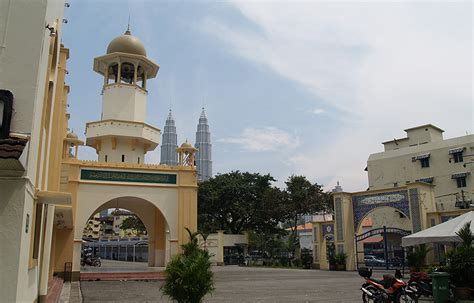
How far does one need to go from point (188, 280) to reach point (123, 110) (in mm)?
16308

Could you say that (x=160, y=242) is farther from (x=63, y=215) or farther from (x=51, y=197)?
(x=51, y=197)

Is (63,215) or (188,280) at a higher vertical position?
(63,215)

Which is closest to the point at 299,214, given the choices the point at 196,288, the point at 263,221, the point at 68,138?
the point at 263,221

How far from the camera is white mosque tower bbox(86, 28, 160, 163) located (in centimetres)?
2156

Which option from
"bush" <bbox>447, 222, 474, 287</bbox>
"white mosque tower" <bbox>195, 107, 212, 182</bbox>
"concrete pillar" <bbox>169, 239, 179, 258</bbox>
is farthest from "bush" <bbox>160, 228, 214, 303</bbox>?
"white mosque tower" <bbox>195, 107, 212, 182</bbox>

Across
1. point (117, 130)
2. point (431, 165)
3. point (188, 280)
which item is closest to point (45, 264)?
point (188, 280)

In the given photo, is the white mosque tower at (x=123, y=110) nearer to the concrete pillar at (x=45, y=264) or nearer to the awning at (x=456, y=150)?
the concrete pillar at (x=45, y=264)

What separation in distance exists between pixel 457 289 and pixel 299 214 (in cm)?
2625

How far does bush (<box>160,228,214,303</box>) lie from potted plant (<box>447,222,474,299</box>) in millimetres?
5756

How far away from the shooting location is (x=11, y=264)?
188 inches

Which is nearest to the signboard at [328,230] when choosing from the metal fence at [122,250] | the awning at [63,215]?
the awning at [63,215]

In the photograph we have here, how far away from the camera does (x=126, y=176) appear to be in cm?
1962

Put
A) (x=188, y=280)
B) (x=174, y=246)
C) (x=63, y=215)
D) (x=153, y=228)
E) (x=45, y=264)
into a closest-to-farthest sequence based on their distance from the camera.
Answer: (x=188, y=280) < (x=45, y=264) < (x=63, y=215) < (x=174, y=246) < (x=153, y=228)

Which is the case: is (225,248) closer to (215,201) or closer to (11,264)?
(215,201)
